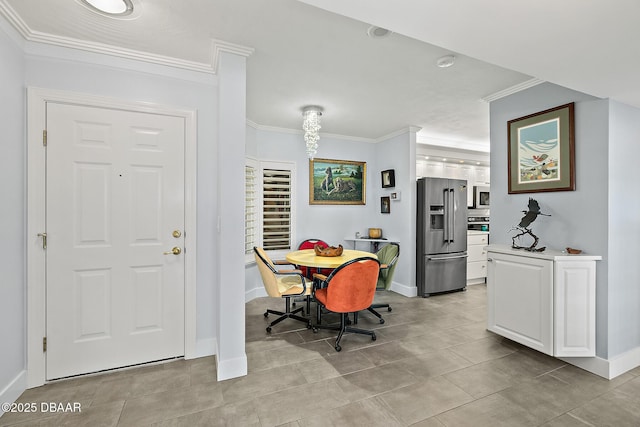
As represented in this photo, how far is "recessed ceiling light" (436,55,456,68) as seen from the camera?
246 centimetres

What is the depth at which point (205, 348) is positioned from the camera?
2662mm

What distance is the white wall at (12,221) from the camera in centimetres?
192

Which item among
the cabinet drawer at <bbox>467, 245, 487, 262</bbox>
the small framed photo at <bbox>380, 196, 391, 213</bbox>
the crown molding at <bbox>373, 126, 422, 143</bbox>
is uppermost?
the crown molding at <bbox>373, 126, 422, 143</bbox>

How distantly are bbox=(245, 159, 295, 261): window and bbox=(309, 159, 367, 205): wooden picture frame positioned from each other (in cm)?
41

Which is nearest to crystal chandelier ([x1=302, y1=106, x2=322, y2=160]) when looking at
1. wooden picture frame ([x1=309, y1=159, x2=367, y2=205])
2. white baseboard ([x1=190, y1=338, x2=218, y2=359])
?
wooden picture frame ([x1=309, y1=159, x2=367, y2=205])

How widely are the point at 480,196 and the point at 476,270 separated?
71.4 inches

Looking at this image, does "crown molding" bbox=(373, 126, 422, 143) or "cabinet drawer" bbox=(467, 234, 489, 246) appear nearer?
"crown molding" bbox=(373, 126, 422, 143)

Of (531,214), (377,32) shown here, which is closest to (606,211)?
(531,214)

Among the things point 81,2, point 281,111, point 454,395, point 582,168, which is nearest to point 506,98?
point 582,168

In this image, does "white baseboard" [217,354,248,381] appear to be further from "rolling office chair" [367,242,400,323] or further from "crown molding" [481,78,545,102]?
"crown molding" [481,78,545,102]

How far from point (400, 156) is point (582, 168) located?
261 centimetres

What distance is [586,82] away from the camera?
80.9 inches

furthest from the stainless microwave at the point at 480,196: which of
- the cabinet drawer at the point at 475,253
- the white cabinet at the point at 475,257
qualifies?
the cabinet drawer at the point at 475,253

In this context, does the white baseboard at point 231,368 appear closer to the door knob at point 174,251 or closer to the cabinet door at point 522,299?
the door knob at point 174,251
